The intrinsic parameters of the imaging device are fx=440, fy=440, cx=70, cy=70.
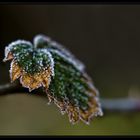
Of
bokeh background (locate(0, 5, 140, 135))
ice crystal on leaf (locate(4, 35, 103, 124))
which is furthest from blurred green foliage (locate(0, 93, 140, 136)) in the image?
ice crystal on leaf (locate(4, 35, 103, 124))

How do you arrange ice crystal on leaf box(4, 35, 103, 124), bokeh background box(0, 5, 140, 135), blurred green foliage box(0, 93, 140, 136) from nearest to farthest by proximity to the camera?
ice crystal on leaf box(4, 35, 103, 124)
blurred green foliage box(0, 93, 140, 136)
bokeh background box(0, 5, 140, 135)

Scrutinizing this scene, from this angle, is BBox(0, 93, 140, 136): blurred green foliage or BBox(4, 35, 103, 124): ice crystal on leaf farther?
BBox(0, 93, 140, 136): blurred green foliage

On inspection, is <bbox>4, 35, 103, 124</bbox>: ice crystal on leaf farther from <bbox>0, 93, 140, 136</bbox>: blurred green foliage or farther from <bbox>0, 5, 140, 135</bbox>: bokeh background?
<bbox>0, 5, 140, 135</bbox>: bokeh background

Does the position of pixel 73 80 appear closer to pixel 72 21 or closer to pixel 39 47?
pixel 39 47

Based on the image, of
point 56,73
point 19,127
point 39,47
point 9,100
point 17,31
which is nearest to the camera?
point 56,73

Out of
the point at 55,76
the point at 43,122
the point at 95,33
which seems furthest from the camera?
the point at 95,33

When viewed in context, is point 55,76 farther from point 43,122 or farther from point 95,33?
point 95,33

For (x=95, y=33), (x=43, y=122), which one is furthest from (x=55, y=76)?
(x=95, y=33)

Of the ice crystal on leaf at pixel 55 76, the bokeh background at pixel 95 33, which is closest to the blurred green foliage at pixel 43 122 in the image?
the bokeh background at pixel 95 33

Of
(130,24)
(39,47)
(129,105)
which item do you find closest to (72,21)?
(130,24)
